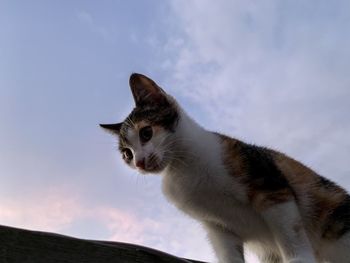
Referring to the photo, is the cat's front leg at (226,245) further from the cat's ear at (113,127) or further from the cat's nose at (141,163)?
the cat's ear at (113,127)

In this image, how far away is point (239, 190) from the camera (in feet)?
7.79

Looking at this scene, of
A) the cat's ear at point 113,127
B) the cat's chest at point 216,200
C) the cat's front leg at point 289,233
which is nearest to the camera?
the cat's front leg at point 289,233

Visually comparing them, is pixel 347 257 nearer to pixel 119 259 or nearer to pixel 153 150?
pixel 153 150

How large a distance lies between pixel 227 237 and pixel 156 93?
1.02m

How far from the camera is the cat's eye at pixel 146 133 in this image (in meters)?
2.67

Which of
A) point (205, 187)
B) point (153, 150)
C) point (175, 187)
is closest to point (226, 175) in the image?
point (205, 187)

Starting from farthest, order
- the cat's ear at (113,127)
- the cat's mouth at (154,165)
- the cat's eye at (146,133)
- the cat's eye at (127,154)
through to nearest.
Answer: the cat's ear at (113,127)
the cat's eye at (127,154)
the cat's eye at (146,133)
the cat's mouth at (154,165)

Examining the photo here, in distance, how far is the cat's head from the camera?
2.56 metres

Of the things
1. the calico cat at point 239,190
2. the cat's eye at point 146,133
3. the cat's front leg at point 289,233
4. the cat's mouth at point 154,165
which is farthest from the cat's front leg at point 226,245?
the cat's eye at point 146,133

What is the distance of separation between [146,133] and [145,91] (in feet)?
1.28

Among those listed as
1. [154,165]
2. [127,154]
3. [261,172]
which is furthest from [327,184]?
[127,154]

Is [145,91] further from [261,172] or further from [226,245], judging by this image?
[226,245]

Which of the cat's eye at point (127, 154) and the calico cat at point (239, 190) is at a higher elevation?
the cat's eye at point (127, 154)

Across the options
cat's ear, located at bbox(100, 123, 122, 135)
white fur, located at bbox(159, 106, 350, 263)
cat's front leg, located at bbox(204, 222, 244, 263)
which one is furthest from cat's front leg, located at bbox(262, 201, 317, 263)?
cat's ear, located at bbox(100, 123, 122, 135)
